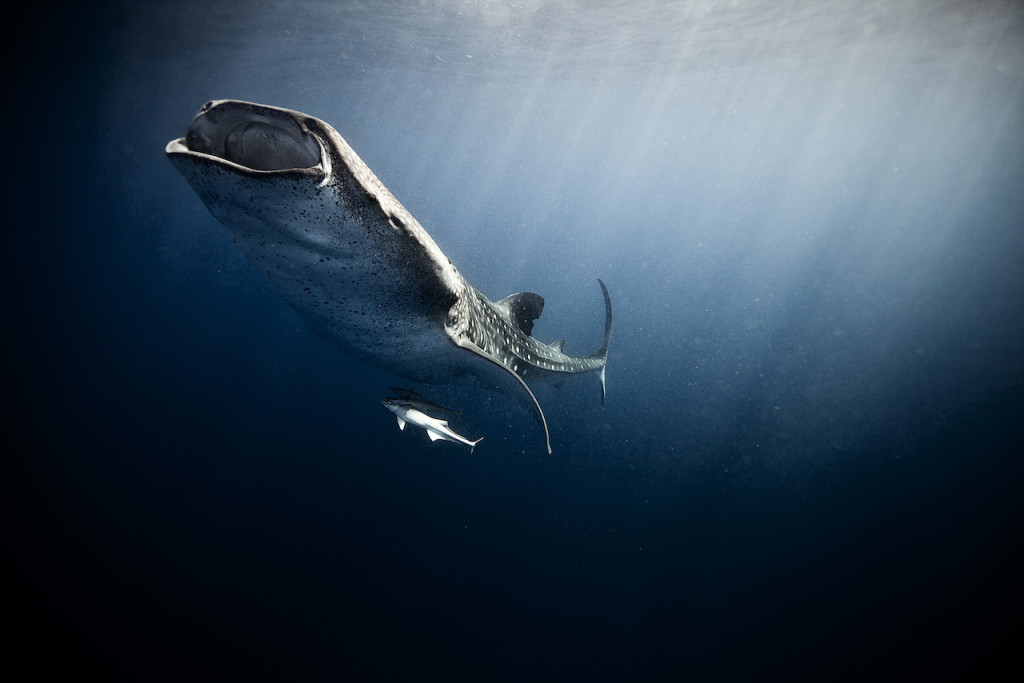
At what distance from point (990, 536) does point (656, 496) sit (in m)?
11.6

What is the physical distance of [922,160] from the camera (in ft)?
140

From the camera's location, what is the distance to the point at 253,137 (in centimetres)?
191

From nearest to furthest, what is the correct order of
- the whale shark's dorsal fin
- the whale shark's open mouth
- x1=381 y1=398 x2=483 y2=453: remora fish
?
1. the whale shark's open mouth
2. x1=381 y1=398 x2=483 y2=453: remora fish
3. the whale shark's dorsal fin

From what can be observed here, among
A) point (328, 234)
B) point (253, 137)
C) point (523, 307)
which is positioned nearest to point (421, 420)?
point (328, 234)

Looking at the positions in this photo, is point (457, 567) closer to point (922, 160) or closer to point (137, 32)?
point (137, 32)

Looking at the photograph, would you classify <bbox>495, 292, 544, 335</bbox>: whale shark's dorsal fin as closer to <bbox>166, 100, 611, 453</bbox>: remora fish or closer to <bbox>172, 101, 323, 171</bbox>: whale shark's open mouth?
<bbox>166, 100, 611, 453</bbox>: remora fish

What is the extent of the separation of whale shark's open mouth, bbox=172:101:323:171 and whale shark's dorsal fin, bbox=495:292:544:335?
12.1 feet

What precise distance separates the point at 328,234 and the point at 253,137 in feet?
1.95

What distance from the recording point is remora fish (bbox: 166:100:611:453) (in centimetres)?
167

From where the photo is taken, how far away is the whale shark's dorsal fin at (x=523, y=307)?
563 cm

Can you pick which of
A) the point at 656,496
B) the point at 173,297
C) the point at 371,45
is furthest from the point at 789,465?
the point at 173,297

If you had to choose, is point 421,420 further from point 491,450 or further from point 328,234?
point 491,450

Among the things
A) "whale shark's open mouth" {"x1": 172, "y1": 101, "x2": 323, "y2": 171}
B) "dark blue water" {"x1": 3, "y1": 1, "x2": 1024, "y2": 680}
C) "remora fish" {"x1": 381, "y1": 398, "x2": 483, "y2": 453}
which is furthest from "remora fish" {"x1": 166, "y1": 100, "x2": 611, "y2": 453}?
"dark blue water" {"x1": 3, "y1": 1, "x2": 1024, "y2": 680}

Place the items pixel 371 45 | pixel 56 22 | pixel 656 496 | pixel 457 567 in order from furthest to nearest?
pixel 371 45 → pixel 56 22 → pixel 656 496 → pixel 457 567
